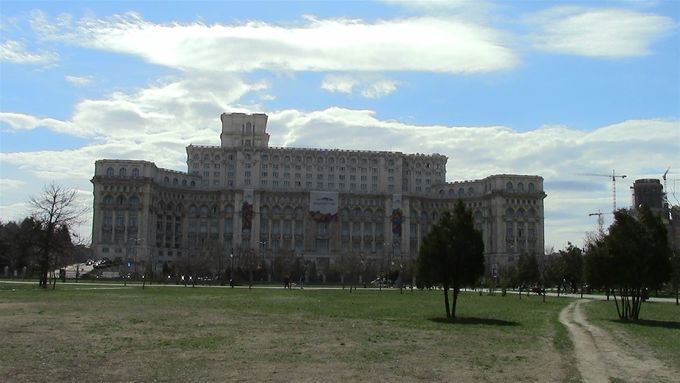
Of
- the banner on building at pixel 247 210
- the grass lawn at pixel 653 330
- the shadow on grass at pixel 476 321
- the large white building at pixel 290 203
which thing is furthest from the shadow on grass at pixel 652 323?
the banner on building at pixel 247 210

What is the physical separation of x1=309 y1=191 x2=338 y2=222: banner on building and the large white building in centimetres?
26

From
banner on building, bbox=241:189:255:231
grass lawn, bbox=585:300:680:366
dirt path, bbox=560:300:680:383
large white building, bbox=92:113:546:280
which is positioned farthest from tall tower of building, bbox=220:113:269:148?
dirt path, bbox=560:300:680:383

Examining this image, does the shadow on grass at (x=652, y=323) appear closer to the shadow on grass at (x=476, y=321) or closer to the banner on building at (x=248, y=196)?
the shadow on grass at (x=476, y=321)

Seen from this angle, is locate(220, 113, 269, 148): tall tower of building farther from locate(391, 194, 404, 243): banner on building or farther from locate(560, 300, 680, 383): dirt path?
locate(560, 300, 680, 383): dirt path

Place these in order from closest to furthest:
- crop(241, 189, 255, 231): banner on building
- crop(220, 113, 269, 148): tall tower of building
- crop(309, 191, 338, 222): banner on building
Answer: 1. crop(309, 191, 338, 222): banner on building
2. crop(241, 189, 255, 231): banner on building
3. crop(220, 113, 269, 148): tall tower of building

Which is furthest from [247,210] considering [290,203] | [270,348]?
[270,348]

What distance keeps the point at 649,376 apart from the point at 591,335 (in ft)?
33.0

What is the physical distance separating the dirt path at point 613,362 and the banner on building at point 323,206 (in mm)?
150225

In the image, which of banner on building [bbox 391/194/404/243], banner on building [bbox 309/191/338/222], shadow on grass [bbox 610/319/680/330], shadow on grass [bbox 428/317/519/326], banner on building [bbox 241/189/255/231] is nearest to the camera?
shadow on grass [bbox 428/317/519/326]

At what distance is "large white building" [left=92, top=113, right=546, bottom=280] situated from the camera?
17012 centimetres

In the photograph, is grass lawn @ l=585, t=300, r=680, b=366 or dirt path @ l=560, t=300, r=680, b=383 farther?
grass lawn @ l=585, t=300, r=680, b=366

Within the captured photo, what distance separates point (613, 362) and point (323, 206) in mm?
159468

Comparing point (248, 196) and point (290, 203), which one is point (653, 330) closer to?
point (248, 196)

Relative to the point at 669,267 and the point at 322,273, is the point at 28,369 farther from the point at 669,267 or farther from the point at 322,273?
the point at 322,273
